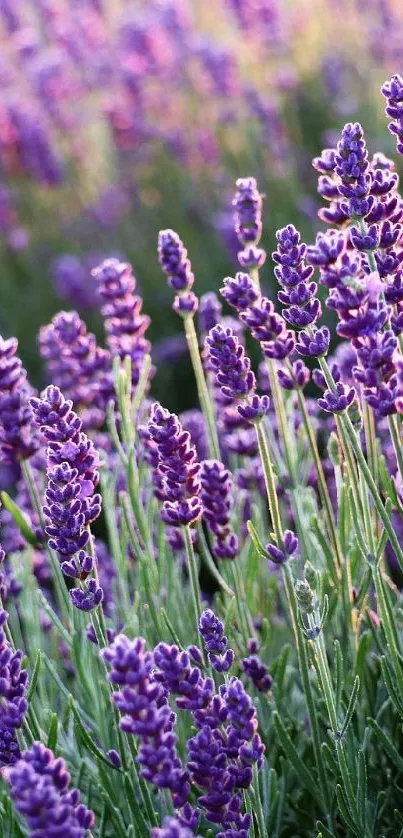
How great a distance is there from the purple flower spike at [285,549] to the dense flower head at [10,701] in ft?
1.68

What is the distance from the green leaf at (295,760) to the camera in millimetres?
2062

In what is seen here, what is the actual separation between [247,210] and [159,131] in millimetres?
5109

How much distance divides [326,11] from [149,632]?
22.3 feet

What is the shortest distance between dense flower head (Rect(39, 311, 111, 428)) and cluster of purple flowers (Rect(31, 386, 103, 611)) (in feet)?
2.94

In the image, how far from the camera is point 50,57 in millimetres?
7918

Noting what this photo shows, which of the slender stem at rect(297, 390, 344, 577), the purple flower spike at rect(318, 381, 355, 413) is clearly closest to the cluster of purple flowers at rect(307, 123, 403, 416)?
the purple flower spike at rect(318, 381, 355, 413)

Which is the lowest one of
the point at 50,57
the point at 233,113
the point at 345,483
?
the point at 345,483

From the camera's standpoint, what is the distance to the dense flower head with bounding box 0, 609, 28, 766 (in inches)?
67.4

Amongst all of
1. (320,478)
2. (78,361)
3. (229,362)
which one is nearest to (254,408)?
(229,362)

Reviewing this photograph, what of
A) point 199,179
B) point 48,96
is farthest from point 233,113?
point 48,96

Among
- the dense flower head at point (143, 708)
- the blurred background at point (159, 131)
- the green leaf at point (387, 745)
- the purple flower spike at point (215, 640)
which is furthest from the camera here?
the blurred background at point (159, 131)

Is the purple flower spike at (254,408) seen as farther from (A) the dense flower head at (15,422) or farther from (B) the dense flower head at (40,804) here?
(B) the dense flower head at (40,804)

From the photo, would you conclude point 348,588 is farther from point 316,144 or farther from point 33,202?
point 33,202

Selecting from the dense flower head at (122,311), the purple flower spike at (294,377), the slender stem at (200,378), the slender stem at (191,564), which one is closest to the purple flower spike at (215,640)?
the slender stem at (191,564)
